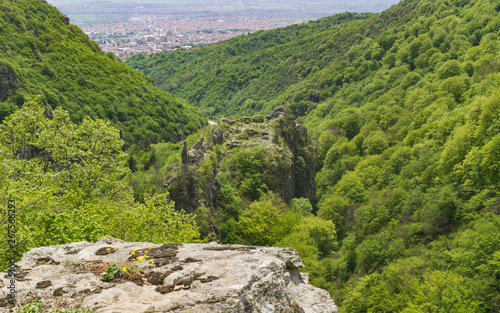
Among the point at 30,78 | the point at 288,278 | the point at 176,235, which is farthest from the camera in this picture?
the point at 30,78

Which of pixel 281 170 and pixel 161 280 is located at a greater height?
pixel 161 280

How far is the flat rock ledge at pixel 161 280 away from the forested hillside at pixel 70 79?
6025 cm

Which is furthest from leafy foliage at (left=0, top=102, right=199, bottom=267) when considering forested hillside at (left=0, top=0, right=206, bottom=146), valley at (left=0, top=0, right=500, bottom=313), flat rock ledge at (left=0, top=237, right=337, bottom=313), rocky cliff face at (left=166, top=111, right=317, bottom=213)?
forested hillside at (left=0, top=0, right=206, bottom=146)

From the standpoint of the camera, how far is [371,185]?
7206cm

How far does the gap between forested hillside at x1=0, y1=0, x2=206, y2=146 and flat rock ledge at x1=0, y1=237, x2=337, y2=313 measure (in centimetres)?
6025

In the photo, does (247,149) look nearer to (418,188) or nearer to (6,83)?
(418,188)

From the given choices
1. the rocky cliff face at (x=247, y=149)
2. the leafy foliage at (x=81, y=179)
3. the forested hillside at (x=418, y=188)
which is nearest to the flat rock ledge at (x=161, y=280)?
the leafy foliage at (x=81, y=179)

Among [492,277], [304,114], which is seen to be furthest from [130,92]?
[304,114]

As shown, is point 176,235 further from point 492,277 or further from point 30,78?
point 30,78

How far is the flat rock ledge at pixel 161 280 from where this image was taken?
8125 mm

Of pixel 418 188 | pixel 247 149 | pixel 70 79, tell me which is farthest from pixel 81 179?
pixel 70 79

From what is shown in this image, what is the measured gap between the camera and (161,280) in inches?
361

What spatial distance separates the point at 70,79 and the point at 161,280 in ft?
270

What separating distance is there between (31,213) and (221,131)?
35585 mm
